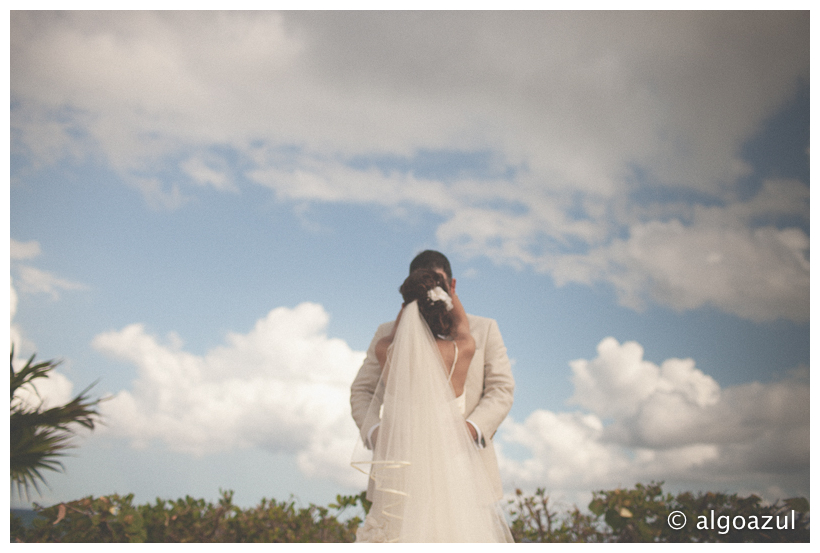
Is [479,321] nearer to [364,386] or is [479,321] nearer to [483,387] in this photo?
[483,387]

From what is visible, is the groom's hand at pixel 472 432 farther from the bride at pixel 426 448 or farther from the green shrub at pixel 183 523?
the green shrub at pixel 183 523

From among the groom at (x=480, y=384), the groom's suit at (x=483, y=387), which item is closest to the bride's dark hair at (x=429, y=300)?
the groom at (x=480, y=384)

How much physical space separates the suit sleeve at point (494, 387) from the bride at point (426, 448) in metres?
0.21

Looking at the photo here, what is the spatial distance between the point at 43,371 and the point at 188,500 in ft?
5.42

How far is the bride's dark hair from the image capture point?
2.73 meters

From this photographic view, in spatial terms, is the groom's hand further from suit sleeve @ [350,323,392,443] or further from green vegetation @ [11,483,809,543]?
green vegetation @ [11,483,809,543]

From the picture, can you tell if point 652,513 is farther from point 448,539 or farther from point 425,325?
point 425,325

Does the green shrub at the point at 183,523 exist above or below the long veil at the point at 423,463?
below

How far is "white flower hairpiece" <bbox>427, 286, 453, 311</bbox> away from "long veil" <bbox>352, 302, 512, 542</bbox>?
110 mm

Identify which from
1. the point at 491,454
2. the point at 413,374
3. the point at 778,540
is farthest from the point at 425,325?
the point at 778,540

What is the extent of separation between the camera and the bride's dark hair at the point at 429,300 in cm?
273

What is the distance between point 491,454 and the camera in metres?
2.94

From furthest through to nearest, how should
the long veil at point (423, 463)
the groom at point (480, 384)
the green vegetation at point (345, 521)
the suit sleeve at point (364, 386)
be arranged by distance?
1. the green vegetation at point (345, 521)
2. the suit sleeve at point (364, 386)
3. the groom at point (480, 384)
4. the long veil at point (423, 463)

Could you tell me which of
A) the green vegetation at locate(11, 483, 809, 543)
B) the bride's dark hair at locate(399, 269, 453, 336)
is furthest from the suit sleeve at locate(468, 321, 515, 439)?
the green vegetation at locate(11, 483, 809, 543)
